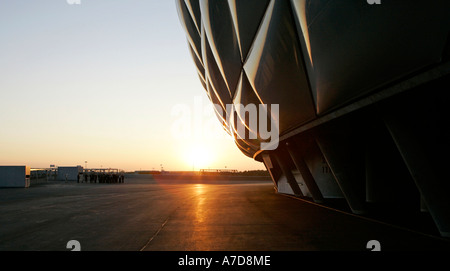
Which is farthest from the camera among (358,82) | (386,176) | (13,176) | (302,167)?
(13,176)

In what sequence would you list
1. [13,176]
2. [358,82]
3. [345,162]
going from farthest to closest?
[13,176], [345,162], [358,82]

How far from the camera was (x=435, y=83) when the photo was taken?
529 centimetres

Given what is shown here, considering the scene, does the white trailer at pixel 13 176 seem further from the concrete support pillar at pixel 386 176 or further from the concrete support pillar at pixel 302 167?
the concrete support pillar at pixel 386 176

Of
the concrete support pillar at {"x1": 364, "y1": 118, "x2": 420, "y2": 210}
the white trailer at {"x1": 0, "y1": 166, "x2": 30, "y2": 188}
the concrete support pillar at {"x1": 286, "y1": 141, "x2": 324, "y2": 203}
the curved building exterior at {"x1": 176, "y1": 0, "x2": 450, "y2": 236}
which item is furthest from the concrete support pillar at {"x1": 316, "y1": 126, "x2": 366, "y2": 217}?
the white trailer at {"x1": 0, "y1": 166, "x2": 30, "y2": 188}

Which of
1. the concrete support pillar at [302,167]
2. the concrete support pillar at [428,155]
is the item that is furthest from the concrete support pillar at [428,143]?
the concrete support pillar at [302,167]

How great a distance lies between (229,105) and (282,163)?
15.9 feet

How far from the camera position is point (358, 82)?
679 cm

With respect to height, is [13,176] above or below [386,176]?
below

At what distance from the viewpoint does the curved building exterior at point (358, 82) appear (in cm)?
533

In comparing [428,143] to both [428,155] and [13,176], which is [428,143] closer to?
[428,155]

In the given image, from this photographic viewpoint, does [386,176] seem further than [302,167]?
No

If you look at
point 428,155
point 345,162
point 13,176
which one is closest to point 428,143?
point 428,155

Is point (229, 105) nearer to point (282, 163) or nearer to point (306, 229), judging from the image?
point (282, 163)
